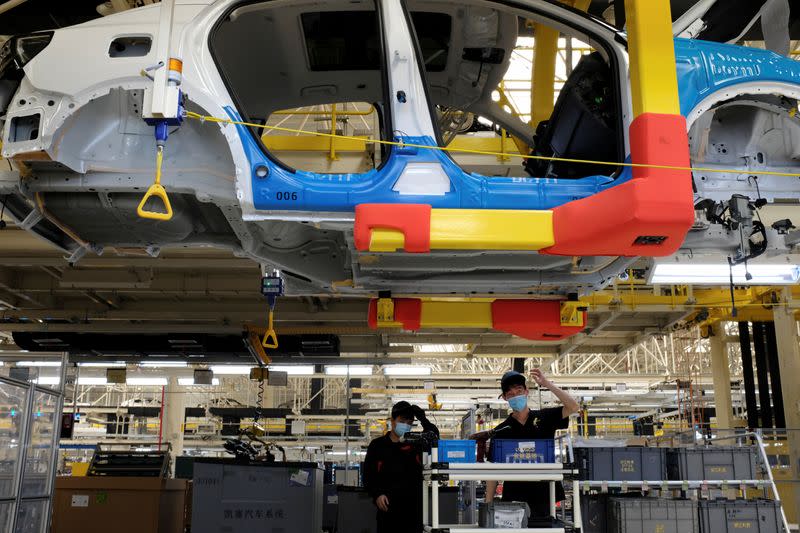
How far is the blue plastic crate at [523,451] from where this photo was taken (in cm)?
479

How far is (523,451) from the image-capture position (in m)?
4.81

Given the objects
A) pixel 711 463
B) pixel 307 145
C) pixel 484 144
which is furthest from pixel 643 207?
pixel 711 463

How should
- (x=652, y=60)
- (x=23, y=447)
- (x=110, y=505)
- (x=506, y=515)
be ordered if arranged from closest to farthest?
(x=652, y=60) < (x=506, y=515) < (x=23, y=447) < (x=110, y=505)

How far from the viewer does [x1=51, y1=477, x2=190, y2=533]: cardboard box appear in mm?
8281

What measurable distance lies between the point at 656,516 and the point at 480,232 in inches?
185

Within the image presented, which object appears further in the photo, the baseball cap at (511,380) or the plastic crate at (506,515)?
the baseball cap at (511,380)

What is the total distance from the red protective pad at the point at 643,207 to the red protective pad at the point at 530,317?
5.71ft

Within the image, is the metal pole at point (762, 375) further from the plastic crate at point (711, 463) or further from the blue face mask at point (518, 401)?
the blue face mask at point (518, 401)

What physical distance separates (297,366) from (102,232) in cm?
1029

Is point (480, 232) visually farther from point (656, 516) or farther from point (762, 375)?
point (762, 375)

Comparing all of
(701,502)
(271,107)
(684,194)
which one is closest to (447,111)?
(271,107)

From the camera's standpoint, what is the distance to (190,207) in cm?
486

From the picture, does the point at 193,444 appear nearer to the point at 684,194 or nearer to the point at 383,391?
the point at 383,391

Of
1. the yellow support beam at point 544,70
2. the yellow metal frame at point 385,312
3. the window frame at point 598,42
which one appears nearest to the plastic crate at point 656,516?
the yellow metal frame at point 385,312
